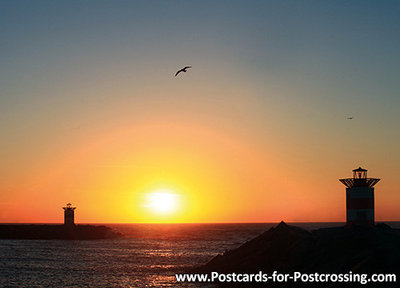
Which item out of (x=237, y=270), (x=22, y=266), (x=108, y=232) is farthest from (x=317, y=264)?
(x=108, y=232)

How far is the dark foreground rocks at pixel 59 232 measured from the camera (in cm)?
12462

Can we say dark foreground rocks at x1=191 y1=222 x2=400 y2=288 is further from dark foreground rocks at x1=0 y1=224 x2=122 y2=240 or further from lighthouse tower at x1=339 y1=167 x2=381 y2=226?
dark foreground rocks at x1=0 y1=224 x2=122 y2=240

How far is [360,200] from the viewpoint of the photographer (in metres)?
40.1

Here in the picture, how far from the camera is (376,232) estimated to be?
108ft

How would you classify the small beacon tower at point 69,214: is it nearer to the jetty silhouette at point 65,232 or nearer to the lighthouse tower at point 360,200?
the jetty silhouette at point 65,232

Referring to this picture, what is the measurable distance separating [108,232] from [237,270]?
10173cm

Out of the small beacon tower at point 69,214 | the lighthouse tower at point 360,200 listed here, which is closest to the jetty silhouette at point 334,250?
the lighthouse tower at point 360,200

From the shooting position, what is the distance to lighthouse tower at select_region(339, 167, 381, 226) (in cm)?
3972

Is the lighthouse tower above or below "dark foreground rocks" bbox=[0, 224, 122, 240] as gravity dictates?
above

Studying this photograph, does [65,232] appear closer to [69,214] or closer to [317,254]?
[69,214]

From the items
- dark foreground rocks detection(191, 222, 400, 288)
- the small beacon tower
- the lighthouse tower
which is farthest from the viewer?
the small beacon tower

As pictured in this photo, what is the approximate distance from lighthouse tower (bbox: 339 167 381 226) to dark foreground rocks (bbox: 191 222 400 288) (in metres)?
1.80

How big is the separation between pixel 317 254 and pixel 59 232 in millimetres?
105926

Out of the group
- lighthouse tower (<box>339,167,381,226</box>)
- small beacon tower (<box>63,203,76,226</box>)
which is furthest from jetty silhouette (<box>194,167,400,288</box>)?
small beacon tower (<box>63,203,76,226</box>)
